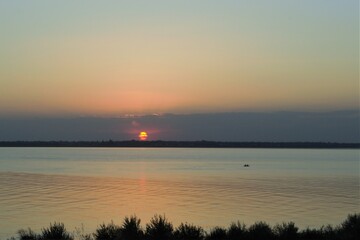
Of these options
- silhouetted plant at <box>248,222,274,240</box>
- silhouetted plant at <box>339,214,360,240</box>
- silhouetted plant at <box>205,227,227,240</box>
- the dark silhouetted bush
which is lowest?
silhouetted plant at <box>205,227,227,240</box>

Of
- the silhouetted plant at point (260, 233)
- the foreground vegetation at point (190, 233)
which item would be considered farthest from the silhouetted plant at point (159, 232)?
the silhouetted plant at point (260, 233)

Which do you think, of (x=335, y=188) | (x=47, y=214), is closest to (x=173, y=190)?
(x=335, y=188)

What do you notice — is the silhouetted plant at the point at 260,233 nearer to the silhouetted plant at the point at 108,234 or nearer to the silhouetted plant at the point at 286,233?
the silhouetted plant at the point at 286,233

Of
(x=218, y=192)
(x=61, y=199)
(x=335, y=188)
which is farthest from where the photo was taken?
(x=335, y=188)

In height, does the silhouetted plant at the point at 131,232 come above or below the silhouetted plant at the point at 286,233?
above

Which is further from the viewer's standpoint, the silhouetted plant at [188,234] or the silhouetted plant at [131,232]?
the silhouetted plant at [188,234]

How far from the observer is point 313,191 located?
4216cm

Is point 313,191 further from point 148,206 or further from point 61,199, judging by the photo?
point 61,199

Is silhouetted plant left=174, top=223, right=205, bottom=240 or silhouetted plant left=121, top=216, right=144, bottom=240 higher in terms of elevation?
silhouetted plant left=121, top=216, right=144, bottom=240

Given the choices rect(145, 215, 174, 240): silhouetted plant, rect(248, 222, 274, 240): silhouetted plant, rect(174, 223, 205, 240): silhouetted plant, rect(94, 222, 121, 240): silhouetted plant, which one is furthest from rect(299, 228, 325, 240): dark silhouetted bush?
rect(94, 222, 121, 240): silhouetted plant

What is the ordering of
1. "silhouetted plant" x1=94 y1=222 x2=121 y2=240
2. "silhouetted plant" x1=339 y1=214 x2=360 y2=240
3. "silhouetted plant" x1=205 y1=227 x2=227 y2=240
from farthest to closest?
"silhouetted plant" x1=205 y1=227 x2=227 y2=240
"silhouetted plant" x1=94 y1=222 x2=121 y2=240
"silhouetted plant" x1=339 y1=214 x2=360 y2=240

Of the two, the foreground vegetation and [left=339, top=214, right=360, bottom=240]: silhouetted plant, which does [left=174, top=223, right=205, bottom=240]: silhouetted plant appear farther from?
[left=339, top=214, right=360, bottom=240]: silhouetted plant

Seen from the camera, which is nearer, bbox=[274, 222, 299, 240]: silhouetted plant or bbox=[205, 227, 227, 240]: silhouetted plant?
bbox=[274, 222, 299, 240]: silhouetted plant

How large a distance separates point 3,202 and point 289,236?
73.5ft
